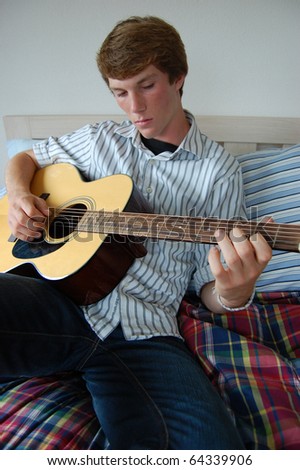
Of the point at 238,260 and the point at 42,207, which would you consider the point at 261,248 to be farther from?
the point at 42,207

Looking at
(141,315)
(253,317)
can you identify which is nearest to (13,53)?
(141,315)

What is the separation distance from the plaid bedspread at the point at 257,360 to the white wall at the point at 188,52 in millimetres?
824

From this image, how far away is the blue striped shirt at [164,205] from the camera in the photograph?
927mm

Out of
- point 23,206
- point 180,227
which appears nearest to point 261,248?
point 180,227

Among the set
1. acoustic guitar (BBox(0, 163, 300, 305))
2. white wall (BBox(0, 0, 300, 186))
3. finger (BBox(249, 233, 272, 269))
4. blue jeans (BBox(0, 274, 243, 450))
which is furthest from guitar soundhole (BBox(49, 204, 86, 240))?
white wall (BBox(0, 0, 300, 186))

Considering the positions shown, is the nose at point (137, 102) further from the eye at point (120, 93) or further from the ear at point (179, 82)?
the ear at point (179, 82)

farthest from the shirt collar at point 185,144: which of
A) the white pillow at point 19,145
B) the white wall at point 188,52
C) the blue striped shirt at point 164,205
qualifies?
the white pillow at point 19,145

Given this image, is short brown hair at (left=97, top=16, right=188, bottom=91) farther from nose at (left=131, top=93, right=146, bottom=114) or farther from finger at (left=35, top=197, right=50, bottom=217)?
finger at (left=35, top=197, right=50, bottom=217)

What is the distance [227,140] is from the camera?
1357 mm

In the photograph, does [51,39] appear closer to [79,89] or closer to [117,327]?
[79,89]

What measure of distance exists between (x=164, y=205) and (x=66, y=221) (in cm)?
30

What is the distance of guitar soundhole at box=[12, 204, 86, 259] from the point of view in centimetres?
94

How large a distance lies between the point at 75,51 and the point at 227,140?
77 centimetres

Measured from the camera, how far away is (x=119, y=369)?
831 millimetres
